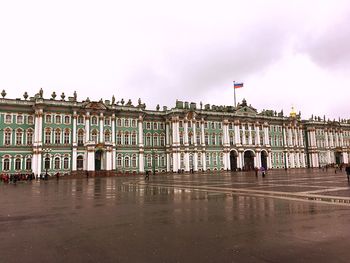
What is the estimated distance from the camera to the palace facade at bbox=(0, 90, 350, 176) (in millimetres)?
62125

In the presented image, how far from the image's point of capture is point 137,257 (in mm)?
7219

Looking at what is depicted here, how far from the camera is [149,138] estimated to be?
78.4 meters

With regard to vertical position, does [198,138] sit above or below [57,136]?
above

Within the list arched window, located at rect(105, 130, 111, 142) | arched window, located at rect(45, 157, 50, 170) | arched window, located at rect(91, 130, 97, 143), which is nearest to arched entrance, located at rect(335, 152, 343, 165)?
arched window, located at rect(105, 130, 111, 142)

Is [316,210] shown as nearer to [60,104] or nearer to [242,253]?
[242,253]

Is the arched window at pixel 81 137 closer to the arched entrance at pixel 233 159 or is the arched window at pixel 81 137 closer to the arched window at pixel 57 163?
the arched window at pixel 57 163

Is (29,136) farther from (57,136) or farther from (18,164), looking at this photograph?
(18,164)

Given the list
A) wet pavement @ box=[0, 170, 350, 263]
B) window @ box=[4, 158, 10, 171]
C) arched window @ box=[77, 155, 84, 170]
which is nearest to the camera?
wet pavement @ box=[0, 170, 350, 263]

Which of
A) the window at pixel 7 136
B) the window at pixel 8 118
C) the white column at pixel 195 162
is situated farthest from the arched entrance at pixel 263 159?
the window at pixel 8 118

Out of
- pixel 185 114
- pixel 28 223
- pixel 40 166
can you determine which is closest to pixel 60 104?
pixel 40 166

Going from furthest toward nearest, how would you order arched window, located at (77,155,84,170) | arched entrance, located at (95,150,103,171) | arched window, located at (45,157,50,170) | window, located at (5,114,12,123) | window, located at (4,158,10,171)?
1. arched entrance, located at (95,150,103,171)
2. arched window, located at (77,155,84,170)
3. arched window, located at (45,157,50,170)
4. window, located at (5,114,12,123)
5. window, located at (4,158,10,171)

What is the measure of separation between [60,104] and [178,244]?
206 feet

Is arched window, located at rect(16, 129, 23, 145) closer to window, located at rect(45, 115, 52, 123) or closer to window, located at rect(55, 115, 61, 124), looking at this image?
window, located at rect(45, 115, 52, 123)

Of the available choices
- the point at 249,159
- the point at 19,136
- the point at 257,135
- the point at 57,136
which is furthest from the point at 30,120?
the point at 257,135
